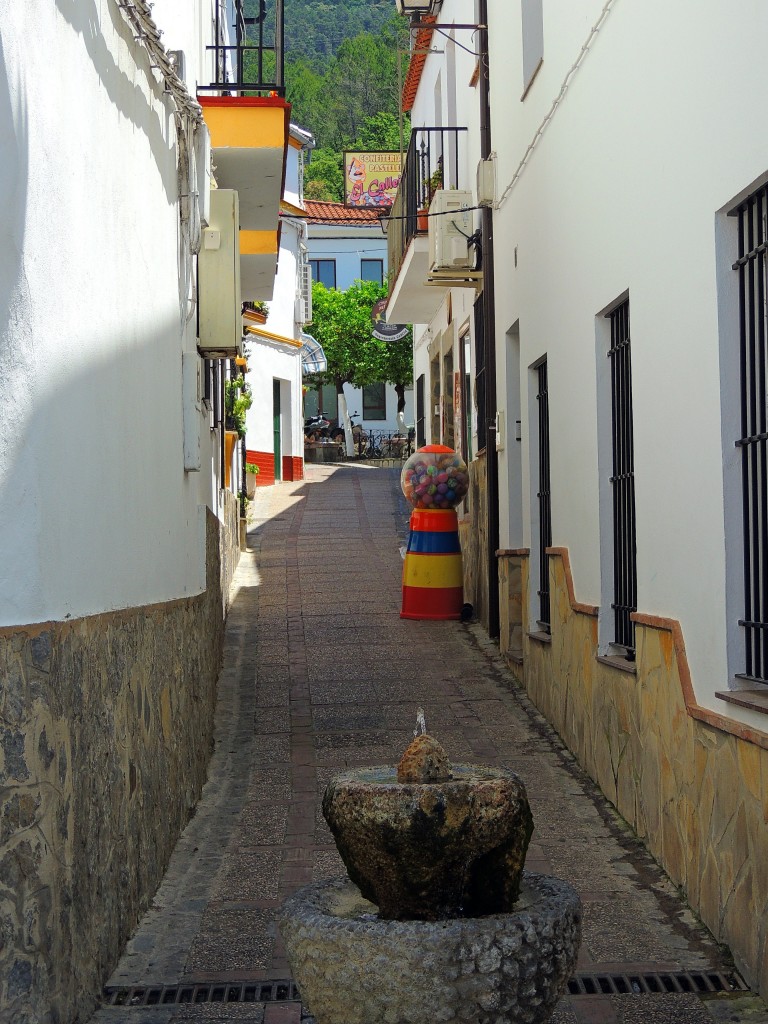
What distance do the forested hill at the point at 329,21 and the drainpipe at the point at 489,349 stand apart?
55.8 m

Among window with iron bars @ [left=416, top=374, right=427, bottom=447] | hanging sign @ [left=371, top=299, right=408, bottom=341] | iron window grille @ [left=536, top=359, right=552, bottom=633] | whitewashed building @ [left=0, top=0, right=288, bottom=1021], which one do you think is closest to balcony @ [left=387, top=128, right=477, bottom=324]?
window with iron bars @ [left=416, top=374, right=427, bottom=447]

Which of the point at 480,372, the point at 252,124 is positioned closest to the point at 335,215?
the point at 480,372

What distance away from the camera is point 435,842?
331cm

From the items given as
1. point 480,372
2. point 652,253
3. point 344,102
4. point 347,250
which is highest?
point 344,102

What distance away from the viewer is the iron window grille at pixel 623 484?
705 centimetres

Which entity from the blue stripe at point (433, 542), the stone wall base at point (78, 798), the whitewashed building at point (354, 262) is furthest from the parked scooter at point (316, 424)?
the stone wall base at point (78, 798)

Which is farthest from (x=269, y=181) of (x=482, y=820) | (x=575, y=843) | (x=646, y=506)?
(x=482, y=820)

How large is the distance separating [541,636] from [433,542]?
401 centimetres

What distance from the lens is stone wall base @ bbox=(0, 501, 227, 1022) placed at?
3.75m

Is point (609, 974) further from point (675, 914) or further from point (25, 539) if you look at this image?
point (25, 539)

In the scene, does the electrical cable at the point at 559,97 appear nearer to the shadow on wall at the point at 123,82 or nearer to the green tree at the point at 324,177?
the shadow on wall at the point at 123,82

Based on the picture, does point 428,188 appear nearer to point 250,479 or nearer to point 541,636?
point 541,636

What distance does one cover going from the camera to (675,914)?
552 centimetres

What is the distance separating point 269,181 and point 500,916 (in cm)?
818
